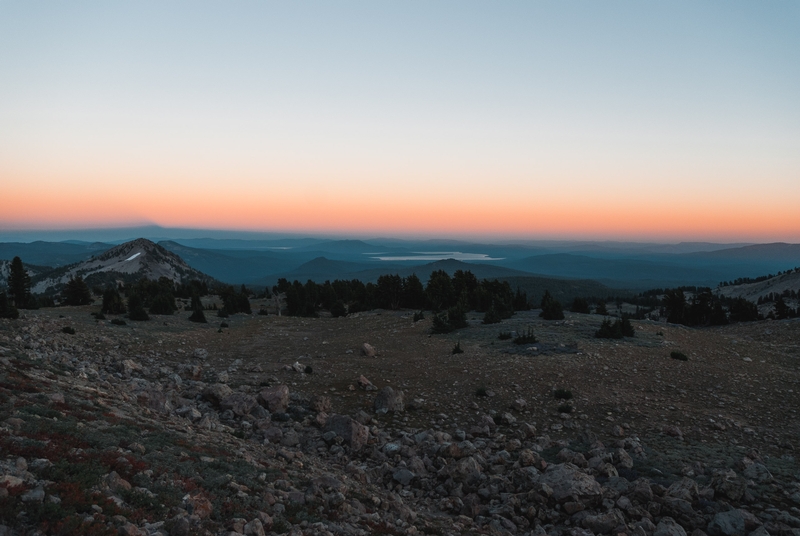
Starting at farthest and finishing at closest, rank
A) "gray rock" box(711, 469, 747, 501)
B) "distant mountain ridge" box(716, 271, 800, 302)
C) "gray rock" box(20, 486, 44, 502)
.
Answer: "distant mountain ridge" box(716, 271, 800, 302) → "gray rock" box(711, 469, 747, 501) → "gray rock" box(20, 486, 44, 502)

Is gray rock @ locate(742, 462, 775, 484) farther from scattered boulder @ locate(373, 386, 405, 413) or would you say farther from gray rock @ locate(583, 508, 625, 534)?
scattered boulder @ locate(373, 386, 405, 413)

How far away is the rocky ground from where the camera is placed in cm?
724

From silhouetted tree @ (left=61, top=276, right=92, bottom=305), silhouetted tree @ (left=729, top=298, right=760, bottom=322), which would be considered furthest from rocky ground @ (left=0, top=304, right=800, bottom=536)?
silhouetted tree @ (left=729, top=298, right=760, bottom=322)

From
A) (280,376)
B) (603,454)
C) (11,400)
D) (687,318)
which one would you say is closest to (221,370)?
(280,376)

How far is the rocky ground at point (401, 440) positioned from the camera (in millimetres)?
7238

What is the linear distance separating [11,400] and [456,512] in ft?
37.0

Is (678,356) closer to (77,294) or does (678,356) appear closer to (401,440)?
(401,440)

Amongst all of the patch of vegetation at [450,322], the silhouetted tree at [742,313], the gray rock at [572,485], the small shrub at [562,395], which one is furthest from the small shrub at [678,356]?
the silhouetted tree at [742,313]

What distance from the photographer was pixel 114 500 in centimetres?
635

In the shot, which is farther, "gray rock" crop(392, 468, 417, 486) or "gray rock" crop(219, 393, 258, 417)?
"gray rock" crop(219, 393, 258, 417)

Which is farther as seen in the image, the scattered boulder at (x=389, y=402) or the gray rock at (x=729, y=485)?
the scattered boulder at (x=389, y=402)

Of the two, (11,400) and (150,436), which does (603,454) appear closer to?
(150,436)

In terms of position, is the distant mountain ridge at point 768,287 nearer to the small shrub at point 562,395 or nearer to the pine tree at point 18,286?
the small shrub at point 562,395

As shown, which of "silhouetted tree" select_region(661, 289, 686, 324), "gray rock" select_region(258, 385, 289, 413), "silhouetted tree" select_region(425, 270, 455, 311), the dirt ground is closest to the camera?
the dirt ground
